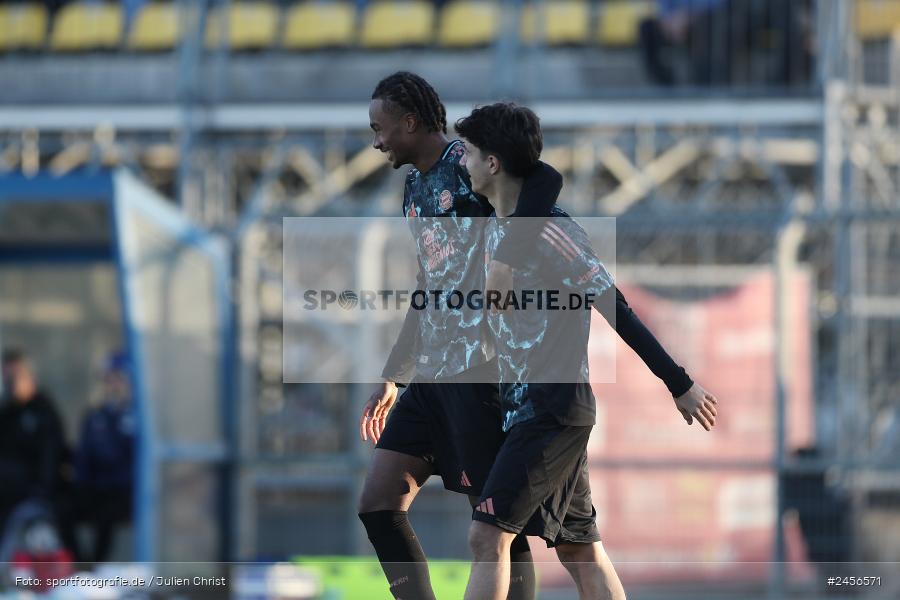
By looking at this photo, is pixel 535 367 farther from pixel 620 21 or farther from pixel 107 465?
pixel 620 21

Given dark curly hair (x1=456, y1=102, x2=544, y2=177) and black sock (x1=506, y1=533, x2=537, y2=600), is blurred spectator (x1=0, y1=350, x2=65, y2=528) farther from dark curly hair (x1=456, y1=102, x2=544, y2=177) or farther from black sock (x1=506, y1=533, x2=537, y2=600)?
dark curly hair (x1=456, y1=102, x2=544, y2=177)

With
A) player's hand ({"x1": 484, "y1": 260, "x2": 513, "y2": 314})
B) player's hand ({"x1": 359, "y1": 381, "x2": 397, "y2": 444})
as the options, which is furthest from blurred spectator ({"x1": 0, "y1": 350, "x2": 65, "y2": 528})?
player's hand ({"x1": 484, "y1": 260, "x2": 513, "y2": 314})

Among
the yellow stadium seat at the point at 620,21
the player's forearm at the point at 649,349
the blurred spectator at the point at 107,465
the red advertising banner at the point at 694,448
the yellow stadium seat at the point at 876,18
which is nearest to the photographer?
the player's forearm at the point at 649,349

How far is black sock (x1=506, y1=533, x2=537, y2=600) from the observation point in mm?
5758

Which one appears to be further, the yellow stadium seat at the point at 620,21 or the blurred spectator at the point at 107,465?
the yellow stadium seat at the point at 620,21

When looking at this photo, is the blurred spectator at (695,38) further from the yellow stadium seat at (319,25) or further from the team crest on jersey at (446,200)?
the team crest on jersey at (446,200)

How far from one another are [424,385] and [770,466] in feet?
19.3

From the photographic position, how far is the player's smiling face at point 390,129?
5680mm

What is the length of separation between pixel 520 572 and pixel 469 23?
36.5 ft

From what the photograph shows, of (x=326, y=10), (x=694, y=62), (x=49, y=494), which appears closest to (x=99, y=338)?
(x=49, y=494)

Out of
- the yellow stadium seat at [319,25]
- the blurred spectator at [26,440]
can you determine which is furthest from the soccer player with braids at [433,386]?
the yellow stadium seat at [319,25]

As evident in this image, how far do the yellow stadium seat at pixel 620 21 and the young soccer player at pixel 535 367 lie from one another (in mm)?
10352

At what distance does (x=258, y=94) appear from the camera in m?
15.6

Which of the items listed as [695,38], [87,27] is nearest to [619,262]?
[695,38]
